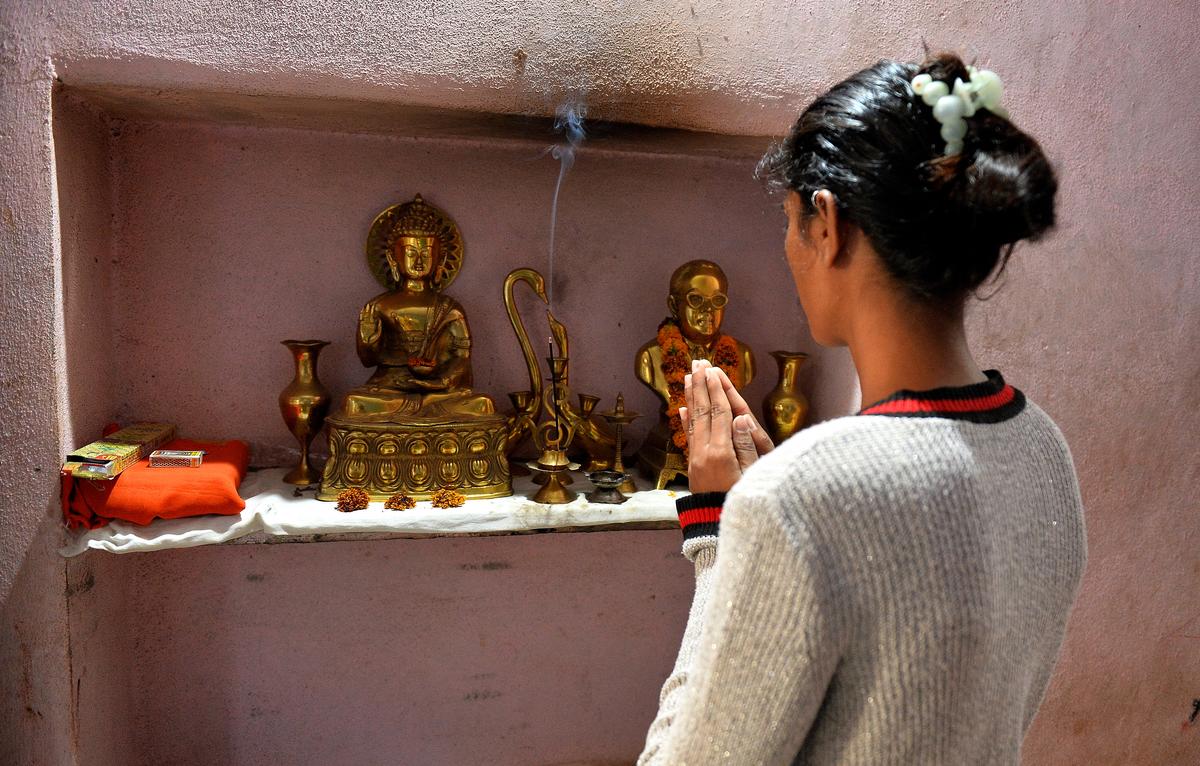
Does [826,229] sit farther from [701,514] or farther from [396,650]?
[396,650]

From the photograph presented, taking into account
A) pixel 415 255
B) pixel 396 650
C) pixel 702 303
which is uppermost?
pixel 415 255

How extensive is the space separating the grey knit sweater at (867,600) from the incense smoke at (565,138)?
1.14 meters

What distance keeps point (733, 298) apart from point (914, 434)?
153 centimetres

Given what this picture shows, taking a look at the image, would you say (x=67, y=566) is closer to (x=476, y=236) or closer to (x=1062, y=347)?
(x=476, y=236)

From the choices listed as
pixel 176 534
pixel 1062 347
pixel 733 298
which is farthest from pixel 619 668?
pixel 1062 347

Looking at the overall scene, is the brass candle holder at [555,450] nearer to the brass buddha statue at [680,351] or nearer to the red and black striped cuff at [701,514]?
the brass buddha statue at [680,351]

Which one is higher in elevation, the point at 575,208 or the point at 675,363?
the point at 575,208

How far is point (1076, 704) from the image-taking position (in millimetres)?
2211

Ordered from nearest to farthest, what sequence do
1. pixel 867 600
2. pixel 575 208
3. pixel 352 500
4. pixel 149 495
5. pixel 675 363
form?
pixel 867 600, pixel 149 495, pixel 352 500, pixel 675 363, pixel 575 208

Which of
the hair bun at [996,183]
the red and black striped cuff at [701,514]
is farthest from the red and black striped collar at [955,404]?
the red and black striped cuff at [701,514]

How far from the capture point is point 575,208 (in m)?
2.19

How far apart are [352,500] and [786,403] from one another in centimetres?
104

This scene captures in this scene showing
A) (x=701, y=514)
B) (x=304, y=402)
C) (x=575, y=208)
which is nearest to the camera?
(x=701, y=514)

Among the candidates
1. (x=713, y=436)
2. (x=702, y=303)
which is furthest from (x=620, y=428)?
(x=713, y=436)
